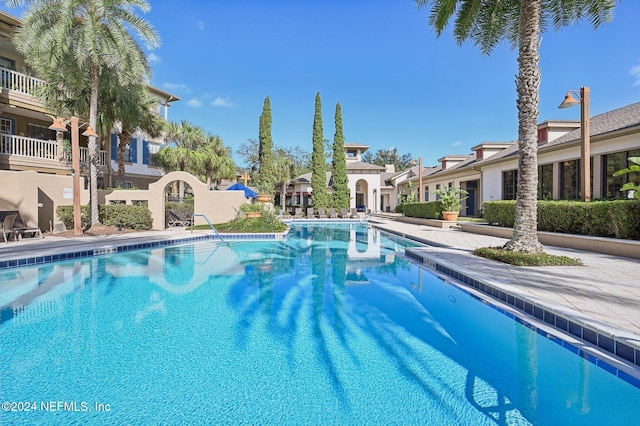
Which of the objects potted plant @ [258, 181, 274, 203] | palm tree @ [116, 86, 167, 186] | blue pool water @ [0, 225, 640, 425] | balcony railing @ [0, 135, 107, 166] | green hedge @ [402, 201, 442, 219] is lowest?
blue pool water @ [0, 225, 640, 425]

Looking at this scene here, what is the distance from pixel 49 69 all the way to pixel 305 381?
18.2 meters

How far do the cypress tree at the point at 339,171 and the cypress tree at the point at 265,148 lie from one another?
639cm

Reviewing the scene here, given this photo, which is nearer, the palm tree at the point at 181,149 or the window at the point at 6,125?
the window at the point at 6,125

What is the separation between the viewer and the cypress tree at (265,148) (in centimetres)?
2931

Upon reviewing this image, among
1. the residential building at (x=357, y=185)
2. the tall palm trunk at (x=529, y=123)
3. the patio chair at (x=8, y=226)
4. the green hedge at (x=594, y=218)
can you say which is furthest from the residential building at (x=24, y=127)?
the residential building at (x=357, y=185)

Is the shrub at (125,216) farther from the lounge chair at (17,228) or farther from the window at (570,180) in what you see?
the window at (570,180)

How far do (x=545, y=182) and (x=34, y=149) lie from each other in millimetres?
26927

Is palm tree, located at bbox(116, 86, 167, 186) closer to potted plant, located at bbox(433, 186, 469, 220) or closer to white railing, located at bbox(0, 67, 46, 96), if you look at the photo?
white railing, located at bbox(0, 67, 46, 96)

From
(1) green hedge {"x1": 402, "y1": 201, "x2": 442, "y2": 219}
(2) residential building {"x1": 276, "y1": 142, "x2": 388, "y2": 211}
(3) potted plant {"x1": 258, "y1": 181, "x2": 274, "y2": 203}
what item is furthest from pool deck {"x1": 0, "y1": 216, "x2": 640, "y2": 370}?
(2) residential building {"x1": 276, "y1": 142, "x2": 388, "y2": 211}

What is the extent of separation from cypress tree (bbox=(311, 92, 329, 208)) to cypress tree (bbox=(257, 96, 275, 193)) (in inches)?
167

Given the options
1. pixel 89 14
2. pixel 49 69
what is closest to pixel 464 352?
pixel 89 14

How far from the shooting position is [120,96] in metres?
15.7

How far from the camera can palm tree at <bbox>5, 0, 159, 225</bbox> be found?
12.7 metres

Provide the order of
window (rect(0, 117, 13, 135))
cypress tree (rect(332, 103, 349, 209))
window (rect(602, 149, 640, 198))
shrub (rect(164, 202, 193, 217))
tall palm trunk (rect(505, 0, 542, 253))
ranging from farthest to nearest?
cypress tree (rect(332, 103, 349, 209))
shrub (rect(164, 202, 193, 217))
window (rect(0, 117, 13, 135))
window (rect(602, 149, 640, 198))
tall palm trunk (rect(505, 0, 542, 253))
